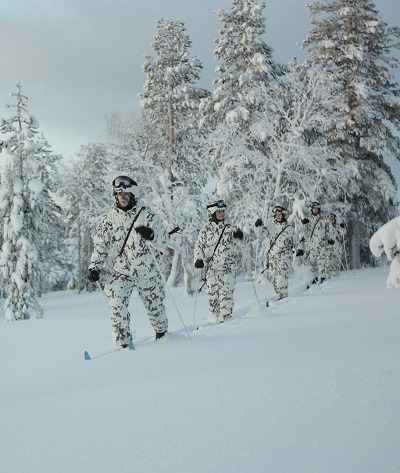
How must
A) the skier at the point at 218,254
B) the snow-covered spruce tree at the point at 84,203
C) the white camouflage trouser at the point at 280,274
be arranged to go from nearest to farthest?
1. the skier at the point at 218,254
2. the white camouflage trouser at the point at 280,274
3. the snow-covered spruce tree at the point at 84,203

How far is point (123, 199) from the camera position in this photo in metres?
6.07

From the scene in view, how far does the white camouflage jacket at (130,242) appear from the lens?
241 inches

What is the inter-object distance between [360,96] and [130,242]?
20476mm

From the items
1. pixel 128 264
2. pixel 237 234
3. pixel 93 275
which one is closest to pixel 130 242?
pixel 128 264

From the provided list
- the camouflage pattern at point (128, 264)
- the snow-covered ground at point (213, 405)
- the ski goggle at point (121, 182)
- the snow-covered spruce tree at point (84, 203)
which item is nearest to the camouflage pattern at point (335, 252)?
the snow-covered ground at point (213, 405)

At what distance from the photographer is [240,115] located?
73.0ft

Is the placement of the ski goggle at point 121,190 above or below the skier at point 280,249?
above

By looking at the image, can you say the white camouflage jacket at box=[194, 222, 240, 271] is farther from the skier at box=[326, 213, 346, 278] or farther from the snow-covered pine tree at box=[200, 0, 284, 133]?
the snow-covered pine tree at box=[200, 0, 284, 133]

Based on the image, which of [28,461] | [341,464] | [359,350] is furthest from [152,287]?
[341,464]

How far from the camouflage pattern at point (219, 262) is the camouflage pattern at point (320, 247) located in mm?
7810

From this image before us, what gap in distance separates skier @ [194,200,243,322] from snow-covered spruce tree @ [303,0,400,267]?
15136 mm

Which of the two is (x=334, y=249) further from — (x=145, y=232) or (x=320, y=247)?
(x=145, y=232)

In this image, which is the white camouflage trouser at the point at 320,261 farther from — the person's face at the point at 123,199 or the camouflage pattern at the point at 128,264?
the person's face at the point at 123,199

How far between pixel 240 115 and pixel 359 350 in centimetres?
1889
